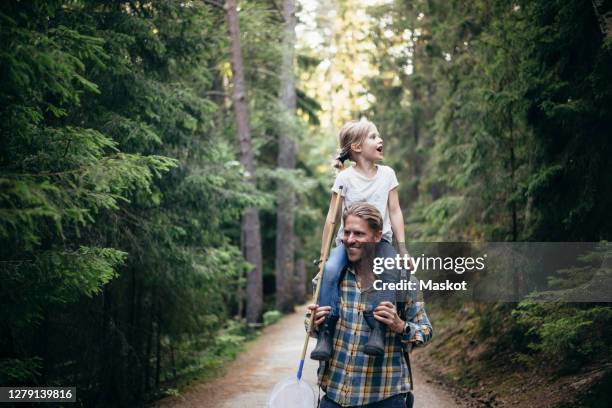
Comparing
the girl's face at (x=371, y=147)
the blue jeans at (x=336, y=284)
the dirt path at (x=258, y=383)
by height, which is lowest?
the dirt path at (x=258, y=383)

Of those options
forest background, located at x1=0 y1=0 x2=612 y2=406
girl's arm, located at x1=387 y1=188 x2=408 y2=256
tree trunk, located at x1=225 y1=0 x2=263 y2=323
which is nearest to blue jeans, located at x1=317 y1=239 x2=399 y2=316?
girl's arm, located at x1=387 y1=188 x2=408 y2=256

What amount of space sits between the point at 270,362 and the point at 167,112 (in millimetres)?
5594

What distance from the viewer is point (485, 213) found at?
867cm

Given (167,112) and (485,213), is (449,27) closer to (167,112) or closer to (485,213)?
(485,213)

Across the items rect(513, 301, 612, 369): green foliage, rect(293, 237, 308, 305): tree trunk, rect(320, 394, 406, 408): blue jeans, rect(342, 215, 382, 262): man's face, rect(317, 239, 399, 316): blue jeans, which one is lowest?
rect(293, 237, 308, 305): tree trunk

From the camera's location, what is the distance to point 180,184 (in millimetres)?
7980

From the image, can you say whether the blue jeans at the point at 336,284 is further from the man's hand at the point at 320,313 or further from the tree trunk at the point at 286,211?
the tree trunk at the point at 286,211

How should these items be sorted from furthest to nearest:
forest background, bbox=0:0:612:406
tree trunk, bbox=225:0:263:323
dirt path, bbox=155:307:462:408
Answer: tree trunk, bbox=225:0:263:323, dirt path, bbox=155:307:462:408, forest background, bbox=0:0:612:406

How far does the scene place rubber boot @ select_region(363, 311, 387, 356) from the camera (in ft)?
8.66

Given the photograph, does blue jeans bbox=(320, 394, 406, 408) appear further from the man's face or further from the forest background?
the forest background

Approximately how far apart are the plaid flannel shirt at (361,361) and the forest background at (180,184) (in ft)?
6.69

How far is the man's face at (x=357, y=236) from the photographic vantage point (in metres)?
2.88

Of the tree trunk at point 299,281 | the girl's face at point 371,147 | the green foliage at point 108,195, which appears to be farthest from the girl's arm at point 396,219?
the tree trunk at point 299,281

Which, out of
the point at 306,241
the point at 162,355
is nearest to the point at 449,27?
the point at 162,355
